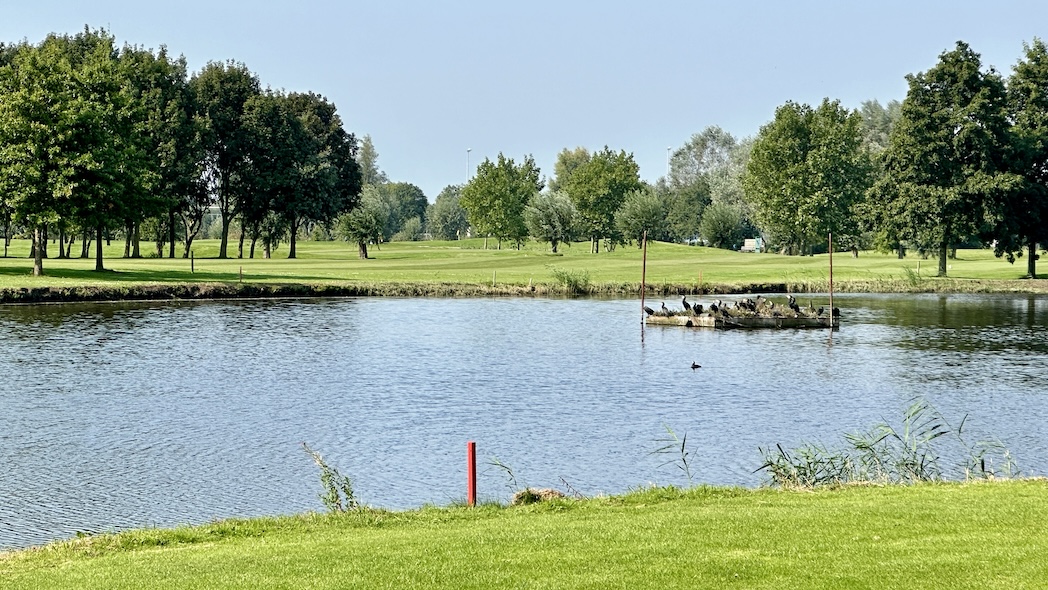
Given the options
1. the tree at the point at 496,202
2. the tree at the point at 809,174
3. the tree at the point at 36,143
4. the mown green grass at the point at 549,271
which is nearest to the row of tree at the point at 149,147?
the tree at the point at 36,143

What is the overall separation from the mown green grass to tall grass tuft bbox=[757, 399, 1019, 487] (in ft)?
178

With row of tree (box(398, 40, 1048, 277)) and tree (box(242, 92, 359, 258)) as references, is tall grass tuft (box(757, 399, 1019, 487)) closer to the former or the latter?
row of tree (box(398, 40, 1048, 277))

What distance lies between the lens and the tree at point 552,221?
148 metres

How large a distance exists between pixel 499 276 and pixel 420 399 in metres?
52.4

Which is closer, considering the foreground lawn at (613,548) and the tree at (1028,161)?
the foreground lawn at (613,548)

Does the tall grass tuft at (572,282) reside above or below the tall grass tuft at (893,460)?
above

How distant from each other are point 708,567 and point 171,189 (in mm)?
97967

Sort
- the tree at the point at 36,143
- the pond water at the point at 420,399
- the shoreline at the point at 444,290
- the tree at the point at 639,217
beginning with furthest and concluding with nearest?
the tree at the point at 639,217 < the tree at the point at 36,143 < the shoreline at the point at 444,290 < the pond water at the point at 420,399

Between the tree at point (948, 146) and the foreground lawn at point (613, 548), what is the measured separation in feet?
239

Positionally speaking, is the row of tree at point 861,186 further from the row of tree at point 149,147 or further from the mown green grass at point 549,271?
the row of tree at point 149,147

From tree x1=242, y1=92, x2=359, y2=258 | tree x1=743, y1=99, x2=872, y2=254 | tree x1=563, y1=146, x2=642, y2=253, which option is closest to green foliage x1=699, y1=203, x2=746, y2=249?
tree x1=563, y1=146, x2=642, y2=253

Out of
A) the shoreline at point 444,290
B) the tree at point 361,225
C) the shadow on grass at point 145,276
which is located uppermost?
the tree at point 361,225

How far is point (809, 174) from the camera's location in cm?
12900

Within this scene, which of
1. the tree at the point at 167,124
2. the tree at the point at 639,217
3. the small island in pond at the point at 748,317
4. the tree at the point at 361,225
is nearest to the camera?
the small island in pond at the point at 748,317
